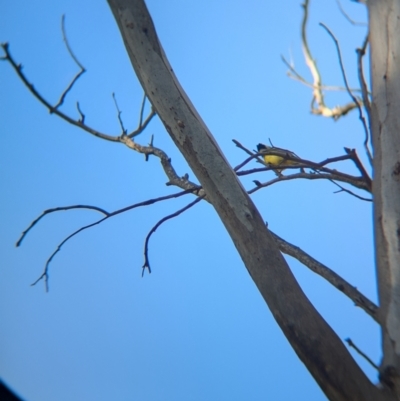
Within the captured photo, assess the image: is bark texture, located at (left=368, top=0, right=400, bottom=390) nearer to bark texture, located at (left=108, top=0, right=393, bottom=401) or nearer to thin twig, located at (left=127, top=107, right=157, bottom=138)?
bark texture, located at (left=108, top=0, right=393, bottom=401)

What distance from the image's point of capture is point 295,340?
0.99 metres

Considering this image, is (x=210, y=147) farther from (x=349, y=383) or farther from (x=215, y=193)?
(x=349, y=383)

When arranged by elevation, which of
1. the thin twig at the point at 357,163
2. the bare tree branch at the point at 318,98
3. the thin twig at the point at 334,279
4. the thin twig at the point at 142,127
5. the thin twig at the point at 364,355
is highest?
the bare tree branch at the point at 318,98

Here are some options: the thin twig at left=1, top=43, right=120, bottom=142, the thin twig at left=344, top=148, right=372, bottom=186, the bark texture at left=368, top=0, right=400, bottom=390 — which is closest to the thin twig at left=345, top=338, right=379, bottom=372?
the bark texture at left=368, top=0, right=400, bottom=390

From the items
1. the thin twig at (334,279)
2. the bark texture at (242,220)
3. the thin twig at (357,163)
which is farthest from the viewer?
the thin twig at (357,163)

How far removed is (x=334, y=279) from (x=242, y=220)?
0.35m

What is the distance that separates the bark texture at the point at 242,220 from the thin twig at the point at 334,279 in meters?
0.19

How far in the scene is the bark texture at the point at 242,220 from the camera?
3.15 ft

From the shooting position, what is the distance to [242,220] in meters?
1.12

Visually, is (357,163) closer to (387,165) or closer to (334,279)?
(387,165)

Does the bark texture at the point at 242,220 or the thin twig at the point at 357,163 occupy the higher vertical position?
the thin twig at the point at 357,163

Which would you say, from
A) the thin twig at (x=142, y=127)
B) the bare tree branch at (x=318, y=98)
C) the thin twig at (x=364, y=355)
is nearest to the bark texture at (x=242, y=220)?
the thin twig at (x=364, y=355)

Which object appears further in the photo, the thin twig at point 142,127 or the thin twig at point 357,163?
the thin twig at point 142,127

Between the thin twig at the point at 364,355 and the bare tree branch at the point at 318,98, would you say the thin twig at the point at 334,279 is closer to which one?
the thin twig at the point at 364,355
